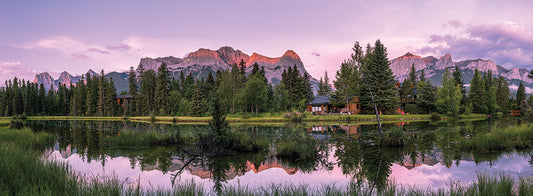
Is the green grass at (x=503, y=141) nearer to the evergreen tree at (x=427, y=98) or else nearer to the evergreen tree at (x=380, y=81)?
the evergreen tree at (x=380, y=81)

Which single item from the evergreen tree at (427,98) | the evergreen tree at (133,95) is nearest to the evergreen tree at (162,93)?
the evergreen tree at (133,95)

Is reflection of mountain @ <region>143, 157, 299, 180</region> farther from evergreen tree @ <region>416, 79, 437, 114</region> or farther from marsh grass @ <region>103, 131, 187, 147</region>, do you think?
evergreen tree @ <region>416, 79, 437, 114</region>

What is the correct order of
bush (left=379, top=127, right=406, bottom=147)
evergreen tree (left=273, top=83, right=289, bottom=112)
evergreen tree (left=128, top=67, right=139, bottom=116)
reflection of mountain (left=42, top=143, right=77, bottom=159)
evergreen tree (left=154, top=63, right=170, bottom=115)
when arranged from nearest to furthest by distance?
reflection of mountain (left=42, top=143, right=77, bottom=159), bush (left=379, top=127, right=406, bottom=147), evergreen tree (left=273, top=83, right=289, bottom=112), evergreen tree (left=154, top=63, right=170, bottom=115), evergreen tree (left=128, top=67, right=139, bottom=116)

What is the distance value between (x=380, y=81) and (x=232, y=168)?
53032mm

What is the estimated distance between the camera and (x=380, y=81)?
192 feet

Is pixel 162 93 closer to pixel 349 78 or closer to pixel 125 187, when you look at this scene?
pixel 349 78

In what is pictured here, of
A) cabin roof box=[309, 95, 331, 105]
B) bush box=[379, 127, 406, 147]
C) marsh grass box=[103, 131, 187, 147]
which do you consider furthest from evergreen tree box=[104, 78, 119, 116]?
bush box=[379, 127, 406, 147]

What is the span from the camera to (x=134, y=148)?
1894 centimetres

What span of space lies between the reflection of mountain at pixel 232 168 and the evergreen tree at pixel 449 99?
59611 millimetres

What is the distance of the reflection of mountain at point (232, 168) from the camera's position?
11.7m

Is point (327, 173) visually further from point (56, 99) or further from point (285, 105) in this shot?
point (56, 99)

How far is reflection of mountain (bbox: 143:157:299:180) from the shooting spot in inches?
460

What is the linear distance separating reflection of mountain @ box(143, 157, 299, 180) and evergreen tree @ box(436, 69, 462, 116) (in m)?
59.6

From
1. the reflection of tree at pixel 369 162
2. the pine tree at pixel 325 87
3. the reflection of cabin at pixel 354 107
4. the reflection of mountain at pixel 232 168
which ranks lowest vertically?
the reflection of mountain at pixel 232 168
